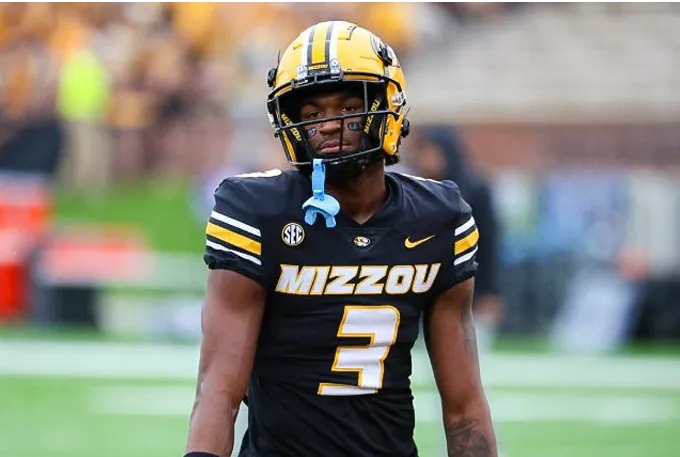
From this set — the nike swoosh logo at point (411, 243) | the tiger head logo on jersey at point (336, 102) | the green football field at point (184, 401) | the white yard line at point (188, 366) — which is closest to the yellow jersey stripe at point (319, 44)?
the tiger head logo on jersey at point (336, 102)

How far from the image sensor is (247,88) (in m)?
22.0

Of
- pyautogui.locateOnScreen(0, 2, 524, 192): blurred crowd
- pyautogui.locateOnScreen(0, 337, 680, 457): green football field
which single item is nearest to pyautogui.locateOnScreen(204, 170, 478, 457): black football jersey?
pyautogui.locateOnScreen(0, 337, 680, 457): green football field

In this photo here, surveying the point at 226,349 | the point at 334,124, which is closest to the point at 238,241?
the point at 226,349

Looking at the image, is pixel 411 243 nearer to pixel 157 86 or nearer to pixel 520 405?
pixel 520 405

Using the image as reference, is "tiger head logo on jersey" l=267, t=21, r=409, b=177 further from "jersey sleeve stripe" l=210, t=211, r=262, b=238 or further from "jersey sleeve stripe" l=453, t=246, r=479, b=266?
"jersey sleeve stripe" l=453, t=246, r=479, b=266

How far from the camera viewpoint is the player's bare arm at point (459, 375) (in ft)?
13.3

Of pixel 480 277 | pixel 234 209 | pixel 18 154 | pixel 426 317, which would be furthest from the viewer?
pixel 18 154

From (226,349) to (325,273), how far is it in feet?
1.03

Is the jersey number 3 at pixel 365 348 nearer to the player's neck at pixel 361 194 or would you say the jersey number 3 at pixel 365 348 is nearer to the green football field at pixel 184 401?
the player's neck at pixel 361 194

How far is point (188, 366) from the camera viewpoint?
13.5 metres

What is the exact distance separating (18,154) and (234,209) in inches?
736

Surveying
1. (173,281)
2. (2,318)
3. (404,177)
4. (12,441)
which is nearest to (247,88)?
(173,281)

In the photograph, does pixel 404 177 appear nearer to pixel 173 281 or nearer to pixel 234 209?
pixel 234 209

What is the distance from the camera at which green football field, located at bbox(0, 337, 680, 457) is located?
969 cm
